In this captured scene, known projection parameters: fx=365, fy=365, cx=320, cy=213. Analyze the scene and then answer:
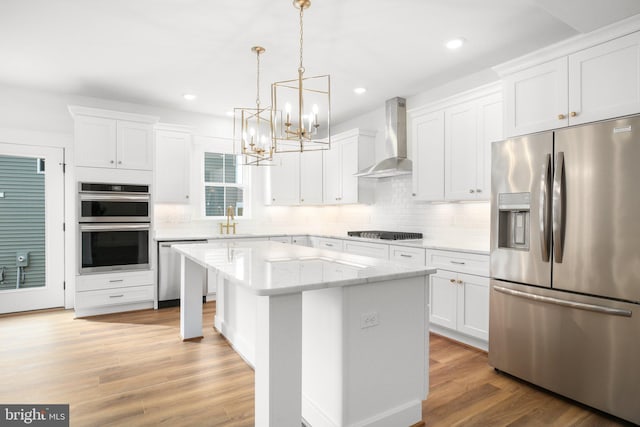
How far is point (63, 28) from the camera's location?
2926 millimetres

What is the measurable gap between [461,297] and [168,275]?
347 centimetres

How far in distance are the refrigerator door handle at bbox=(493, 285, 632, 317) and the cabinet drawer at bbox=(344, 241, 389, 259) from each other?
4.88ft

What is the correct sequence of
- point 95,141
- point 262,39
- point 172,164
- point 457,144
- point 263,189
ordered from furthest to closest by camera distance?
point 263,189 → point 172,164 → point 95,141 → point 457,144 → point 262,39

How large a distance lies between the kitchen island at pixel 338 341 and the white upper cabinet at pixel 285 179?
3.53m

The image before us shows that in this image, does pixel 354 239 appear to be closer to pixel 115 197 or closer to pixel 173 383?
pixel 173 383

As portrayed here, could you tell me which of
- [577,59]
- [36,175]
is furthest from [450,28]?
[36,175]

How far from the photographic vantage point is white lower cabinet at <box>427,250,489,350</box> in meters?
3.13

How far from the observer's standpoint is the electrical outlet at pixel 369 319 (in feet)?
6.17

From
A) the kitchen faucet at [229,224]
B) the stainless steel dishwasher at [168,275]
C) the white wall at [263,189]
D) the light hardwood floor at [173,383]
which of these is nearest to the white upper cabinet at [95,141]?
the white wall at [263,189]

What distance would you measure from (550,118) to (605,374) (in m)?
1.65

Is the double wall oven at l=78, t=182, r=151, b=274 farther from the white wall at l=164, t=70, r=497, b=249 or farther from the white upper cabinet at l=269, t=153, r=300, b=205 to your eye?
the white upper cabinet at l=269, t=153, r=300, b=205

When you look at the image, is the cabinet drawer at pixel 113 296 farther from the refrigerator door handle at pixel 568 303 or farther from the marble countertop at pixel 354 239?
the refrigerator door handle at pixel 568 303

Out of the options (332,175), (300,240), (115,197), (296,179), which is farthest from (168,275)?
(332,175)

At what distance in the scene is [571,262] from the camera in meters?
2.29
